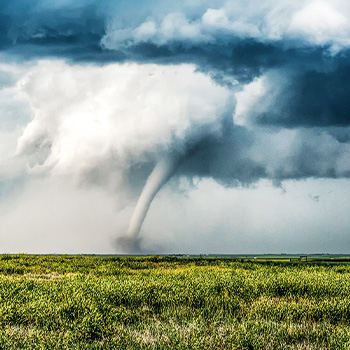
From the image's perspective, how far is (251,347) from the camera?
21.2ft

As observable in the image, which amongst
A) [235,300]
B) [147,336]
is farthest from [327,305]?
[147,336]

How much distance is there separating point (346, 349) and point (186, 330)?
2.71 meters

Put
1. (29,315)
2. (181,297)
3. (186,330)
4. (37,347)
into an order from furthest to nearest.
A: 1. (181,297)
2. (29,315)
3. (186,330)
4. (37,347)

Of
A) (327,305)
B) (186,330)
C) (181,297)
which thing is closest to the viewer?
(186,330)

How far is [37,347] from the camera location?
6059mm

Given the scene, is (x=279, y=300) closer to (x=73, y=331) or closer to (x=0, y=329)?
(x=73, y=331)

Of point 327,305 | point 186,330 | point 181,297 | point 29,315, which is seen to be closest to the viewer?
point 186,330

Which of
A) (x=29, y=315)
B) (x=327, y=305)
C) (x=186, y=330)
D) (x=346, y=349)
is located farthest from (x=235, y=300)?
(x=29, y=315)

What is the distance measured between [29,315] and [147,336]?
2965 mm

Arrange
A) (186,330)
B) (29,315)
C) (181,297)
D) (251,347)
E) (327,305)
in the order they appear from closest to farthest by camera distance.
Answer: (251,347)
(186,330)
(29,315)
(327,305)
(181,297)

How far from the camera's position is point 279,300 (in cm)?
1091

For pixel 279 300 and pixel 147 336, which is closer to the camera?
pixel 147 336

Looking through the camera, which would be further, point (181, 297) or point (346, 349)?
point (181, 297)

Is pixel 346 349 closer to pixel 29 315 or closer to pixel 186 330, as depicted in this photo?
pixel 186 330
